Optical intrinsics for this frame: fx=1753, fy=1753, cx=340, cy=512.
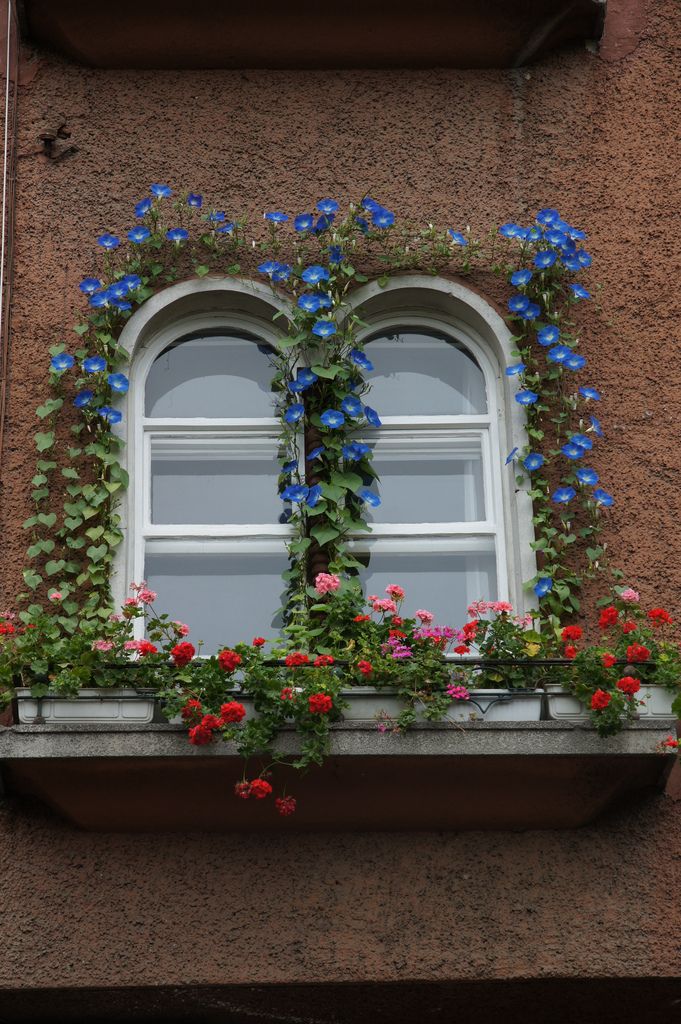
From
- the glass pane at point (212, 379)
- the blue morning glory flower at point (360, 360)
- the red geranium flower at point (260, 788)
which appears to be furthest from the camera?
the glass pane at point (212, 379)

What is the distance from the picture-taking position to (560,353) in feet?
23.0

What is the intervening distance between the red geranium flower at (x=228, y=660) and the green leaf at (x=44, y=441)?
130 centimetres

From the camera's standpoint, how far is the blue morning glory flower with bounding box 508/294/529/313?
7.09 metres

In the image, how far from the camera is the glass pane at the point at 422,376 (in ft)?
24.0

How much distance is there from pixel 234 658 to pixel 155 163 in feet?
7.91

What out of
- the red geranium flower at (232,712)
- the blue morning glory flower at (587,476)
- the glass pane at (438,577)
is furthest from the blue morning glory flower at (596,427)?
the red geranium flower at (232,712)

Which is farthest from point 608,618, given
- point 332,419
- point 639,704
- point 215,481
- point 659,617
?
point 215,481

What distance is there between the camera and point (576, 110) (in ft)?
24.7

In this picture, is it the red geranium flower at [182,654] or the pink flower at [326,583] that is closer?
the red geranium flower at [182,654]

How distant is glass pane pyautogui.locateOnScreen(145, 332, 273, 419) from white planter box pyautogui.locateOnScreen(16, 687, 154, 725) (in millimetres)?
1507

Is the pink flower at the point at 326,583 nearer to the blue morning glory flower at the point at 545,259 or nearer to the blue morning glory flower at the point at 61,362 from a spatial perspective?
the blue morning glory flower at the point at 61,362

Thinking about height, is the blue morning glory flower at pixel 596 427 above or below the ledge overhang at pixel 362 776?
above

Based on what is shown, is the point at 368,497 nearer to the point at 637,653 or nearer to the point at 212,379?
the point at 212,379

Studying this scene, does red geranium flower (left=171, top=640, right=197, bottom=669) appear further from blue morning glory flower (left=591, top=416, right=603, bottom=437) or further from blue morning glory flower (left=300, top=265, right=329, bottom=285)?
blue morning glory flower (left=591, top=416, right=603, bottom=437)
